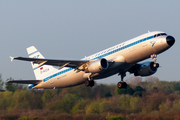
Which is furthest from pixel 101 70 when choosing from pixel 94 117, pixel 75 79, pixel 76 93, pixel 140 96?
pixel 140 96

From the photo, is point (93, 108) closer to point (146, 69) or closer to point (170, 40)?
point (146, 69)

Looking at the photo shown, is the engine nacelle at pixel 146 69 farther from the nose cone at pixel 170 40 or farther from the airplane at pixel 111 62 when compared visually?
the nose cone at pixel 170 40

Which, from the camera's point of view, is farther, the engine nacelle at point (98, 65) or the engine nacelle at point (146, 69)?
the engine nacelle at point (146, 69)

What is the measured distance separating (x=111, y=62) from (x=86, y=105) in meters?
15.2

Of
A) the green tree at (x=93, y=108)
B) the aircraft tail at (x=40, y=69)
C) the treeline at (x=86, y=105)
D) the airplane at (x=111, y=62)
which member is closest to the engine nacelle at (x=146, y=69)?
the airplane at (x=111, y=62)

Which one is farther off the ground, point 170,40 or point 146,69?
point 170,40

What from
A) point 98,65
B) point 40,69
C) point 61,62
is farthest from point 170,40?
point 40,69

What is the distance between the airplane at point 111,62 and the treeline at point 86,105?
575cm

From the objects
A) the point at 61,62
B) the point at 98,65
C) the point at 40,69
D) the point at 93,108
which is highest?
the point at 40,69

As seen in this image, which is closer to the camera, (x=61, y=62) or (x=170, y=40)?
(x=170, y=40)

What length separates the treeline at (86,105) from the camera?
44594 millimetres

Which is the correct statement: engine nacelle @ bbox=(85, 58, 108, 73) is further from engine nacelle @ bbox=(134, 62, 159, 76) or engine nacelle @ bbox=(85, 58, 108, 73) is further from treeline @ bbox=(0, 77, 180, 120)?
treeline @ bbox=(0, 77, 180, 120)

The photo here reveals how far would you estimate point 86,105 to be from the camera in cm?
4859

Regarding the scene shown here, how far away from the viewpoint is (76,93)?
2064 inches
